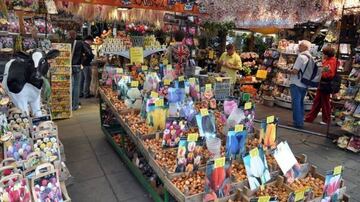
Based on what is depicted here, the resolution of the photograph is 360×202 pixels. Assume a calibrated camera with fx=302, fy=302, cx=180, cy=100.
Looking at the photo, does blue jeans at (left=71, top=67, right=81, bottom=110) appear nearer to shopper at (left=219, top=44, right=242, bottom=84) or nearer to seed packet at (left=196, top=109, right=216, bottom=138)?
shopper at (left=219, top=44, right=242, bottom=84)

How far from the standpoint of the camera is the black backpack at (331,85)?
5500 millimetres

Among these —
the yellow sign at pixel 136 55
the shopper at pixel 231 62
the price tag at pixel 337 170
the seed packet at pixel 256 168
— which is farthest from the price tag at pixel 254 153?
the shopper at pixel 231 62

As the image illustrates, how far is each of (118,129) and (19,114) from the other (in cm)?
175

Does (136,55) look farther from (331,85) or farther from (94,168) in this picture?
(331,85)

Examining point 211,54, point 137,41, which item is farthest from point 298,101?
point 211,54

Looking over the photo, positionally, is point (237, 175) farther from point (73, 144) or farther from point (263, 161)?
point (73, 144)

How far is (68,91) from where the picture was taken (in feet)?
19.8

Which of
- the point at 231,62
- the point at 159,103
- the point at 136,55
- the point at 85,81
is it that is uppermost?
the point at 136,55

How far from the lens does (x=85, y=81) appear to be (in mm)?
7996

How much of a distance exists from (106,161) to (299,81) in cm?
365

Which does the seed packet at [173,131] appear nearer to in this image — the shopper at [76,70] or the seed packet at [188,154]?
the seed packet at [188,154]

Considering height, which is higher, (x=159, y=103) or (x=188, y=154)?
(x=159, y=103)

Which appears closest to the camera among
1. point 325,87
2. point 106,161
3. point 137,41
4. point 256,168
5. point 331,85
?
point 256,168

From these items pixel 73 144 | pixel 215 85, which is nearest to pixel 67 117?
pixel 73 144
